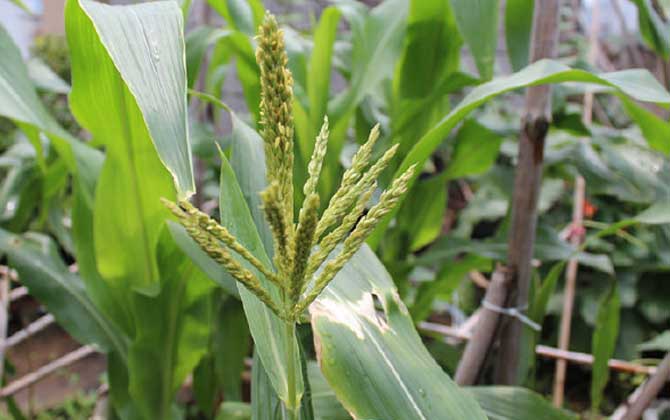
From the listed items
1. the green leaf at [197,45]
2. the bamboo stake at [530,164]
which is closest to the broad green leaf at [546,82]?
the bamboo stake at [530,164]

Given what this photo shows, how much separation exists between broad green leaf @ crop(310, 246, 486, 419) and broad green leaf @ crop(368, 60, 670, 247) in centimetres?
11

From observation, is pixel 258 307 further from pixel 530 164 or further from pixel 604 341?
pixel 604 341

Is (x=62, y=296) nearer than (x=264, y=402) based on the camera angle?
No

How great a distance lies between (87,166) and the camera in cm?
64

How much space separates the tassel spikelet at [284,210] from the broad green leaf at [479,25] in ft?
1.09

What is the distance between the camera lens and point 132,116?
481 mm

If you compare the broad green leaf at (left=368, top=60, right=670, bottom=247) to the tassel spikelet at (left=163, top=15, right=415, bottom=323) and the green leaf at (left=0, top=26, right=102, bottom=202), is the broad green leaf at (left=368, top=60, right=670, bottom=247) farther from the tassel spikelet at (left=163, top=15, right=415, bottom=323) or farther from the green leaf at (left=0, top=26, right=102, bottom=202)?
the green leaf at (left=0, top=26, right=102, bottom=202)

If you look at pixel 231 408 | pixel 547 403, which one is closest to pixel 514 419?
pixel 547 403

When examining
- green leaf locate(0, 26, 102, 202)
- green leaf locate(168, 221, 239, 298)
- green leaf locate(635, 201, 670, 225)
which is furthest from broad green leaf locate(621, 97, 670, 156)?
green leaf locate(0, 26, 102, 202)

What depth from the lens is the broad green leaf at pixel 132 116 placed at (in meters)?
0.29

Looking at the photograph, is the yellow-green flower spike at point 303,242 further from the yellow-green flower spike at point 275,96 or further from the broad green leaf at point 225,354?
the broad green leaf at point 225,354

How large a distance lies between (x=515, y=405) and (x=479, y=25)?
1.20ft

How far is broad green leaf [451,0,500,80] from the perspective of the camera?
1.82 feet

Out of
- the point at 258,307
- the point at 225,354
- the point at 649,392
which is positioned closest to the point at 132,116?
the point at 258,307
